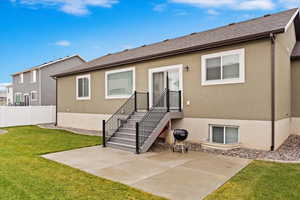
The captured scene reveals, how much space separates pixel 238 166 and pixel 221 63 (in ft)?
13.2

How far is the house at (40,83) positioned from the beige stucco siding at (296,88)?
23.0 meters

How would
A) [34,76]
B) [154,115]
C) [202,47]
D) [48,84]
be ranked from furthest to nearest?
1. [34,76]
2. [48,84]
3. [154,115]
4. [202,47]

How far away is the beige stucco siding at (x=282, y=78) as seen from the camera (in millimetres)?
7125

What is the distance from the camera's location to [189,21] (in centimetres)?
1647

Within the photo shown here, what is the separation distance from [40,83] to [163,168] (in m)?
21.6

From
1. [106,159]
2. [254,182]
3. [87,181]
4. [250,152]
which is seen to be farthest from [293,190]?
[106,159]

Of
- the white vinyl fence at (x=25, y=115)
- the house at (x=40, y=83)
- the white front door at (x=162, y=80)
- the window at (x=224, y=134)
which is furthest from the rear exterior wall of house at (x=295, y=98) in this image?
the house at (x=40, y=83)

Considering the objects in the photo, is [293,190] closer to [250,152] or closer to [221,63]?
[250,152]

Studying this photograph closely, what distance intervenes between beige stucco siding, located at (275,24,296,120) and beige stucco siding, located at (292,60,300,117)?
0.46 meters

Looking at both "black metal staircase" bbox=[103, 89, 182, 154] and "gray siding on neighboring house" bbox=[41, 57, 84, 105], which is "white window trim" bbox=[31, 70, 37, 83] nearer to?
"gray siding on neighboring house" bbox=[41, 57, 84, 105]

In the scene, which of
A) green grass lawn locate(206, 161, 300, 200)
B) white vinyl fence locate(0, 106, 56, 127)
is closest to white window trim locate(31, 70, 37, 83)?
white vinyl fence locate(0, 106, 56, 127)

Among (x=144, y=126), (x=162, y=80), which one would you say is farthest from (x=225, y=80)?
(x=144, y=126)

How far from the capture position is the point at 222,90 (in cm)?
775

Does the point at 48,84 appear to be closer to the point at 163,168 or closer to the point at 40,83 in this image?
the point at 40,83
